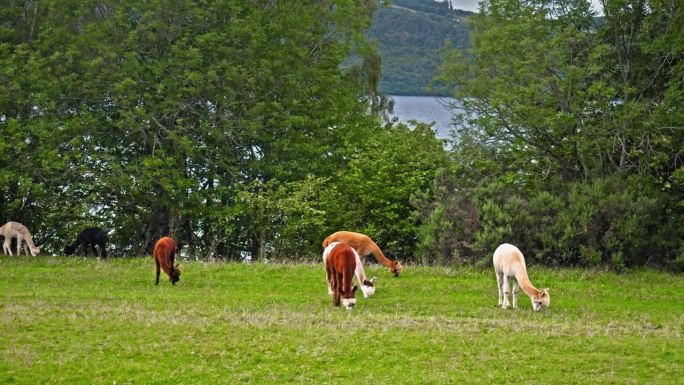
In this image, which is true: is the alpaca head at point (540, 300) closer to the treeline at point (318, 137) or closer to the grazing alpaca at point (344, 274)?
the grazing alpaca at point (344, 274)

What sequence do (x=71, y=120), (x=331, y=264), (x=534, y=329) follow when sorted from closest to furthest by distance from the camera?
(x=534, y=329) < (x=331, y=264) < (x=71, y=120)

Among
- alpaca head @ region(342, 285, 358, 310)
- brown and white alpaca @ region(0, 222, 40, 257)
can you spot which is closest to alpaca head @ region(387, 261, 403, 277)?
alpaca head @ region(342, 285, 358, 310)

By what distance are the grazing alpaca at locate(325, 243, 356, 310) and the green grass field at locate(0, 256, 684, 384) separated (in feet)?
1.01

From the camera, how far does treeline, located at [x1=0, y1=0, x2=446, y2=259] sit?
109 feet

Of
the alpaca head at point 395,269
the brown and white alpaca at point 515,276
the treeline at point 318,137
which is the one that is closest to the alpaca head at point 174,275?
the alpaca head at point 395,269

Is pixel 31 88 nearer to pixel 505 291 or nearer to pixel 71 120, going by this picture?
pixel 71 120

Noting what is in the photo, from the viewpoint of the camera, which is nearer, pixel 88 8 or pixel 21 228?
pixel 21 228

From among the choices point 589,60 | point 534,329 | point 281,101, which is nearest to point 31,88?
point 281,101

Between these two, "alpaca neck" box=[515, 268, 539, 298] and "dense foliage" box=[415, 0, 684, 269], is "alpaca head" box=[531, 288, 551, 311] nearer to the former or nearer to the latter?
"alpaca neck" box=[515, 268, 539, 298]

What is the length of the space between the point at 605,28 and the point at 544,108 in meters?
3.71

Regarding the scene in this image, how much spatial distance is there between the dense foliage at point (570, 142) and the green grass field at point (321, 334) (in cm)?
427

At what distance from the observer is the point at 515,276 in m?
20.7

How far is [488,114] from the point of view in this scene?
31.4m

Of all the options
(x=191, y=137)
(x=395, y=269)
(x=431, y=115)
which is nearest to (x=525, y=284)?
(x=395, y=269)
